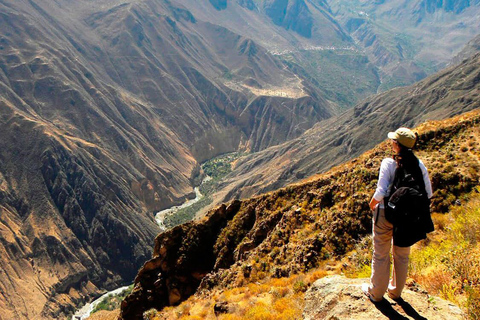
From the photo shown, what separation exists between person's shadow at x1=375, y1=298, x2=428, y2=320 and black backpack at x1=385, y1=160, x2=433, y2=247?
1211 millimetres

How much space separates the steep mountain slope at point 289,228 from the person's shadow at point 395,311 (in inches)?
289

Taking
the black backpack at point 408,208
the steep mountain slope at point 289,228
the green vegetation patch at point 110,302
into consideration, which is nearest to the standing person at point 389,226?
the black backpack at point 408,208

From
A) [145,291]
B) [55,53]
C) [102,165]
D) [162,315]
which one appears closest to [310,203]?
[162,315]

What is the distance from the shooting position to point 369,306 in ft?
21.1

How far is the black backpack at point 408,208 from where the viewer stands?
18.9 feet

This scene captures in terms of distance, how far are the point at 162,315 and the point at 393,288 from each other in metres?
14.4

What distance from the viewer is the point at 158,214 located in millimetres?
120750

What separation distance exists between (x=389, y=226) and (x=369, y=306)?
1620 millimetres

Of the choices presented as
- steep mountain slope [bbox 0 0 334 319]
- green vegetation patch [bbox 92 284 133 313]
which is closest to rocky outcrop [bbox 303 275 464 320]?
green vegetation patch [bbox 92 284 133 313]

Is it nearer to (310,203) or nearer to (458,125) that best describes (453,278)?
(310,203)

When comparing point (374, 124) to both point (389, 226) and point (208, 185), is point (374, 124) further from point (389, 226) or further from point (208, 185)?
point (389, 226)

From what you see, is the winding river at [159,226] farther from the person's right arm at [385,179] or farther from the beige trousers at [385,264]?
the person's right arm at [385,179]

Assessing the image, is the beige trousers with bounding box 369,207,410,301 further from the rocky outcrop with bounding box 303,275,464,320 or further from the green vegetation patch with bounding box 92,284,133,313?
the green vegetation patch with bounding box 92,284,133,313

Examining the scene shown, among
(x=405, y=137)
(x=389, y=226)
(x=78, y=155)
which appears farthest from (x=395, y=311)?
(x=78, y=155)
